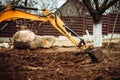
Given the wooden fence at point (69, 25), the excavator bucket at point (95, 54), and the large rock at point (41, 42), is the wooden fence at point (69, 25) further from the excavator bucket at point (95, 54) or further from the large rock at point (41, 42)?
the excavator bucket at point (95, 54)

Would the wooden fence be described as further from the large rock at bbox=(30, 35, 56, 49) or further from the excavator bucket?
the excavator bucket

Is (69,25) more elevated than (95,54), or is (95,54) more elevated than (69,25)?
(95,54)

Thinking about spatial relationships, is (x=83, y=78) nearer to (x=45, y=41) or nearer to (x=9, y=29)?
(x=45, y=41)

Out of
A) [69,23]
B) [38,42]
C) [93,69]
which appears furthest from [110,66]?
[69,23]

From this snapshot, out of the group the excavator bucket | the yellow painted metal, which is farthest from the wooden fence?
the excavator bucket

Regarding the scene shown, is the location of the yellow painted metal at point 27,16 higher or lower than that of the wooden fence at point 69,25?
higher

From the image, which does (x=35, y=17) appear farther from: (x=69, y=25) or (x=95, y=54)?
(x=69, y=25)

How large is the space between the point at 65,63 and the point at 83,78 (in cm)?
270

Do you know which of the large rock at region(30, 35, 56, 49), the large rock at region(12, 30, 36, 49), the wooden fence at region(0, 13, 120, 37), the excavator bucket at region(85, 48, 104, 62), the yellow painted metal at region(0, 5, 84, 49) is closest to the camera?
the yellow painted metal at region(0, 5, 84, 49)

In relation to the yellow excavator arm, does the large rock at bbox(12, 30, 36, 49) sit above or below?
below

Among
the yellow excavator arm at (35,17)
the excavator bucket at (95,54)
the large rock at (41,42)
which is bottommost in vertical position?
the large rock at (41,42)

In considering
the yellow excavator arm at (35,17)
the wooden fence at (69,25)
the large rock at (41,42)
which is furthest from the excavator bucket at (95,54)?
the wooden fence at (69,25)

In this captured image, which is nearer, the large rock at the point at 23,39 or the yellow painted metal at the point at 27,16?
the yellow painted metal at the point at 27,16

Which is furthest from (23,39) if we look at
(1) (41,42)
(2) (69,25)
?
(2) (69,25)
